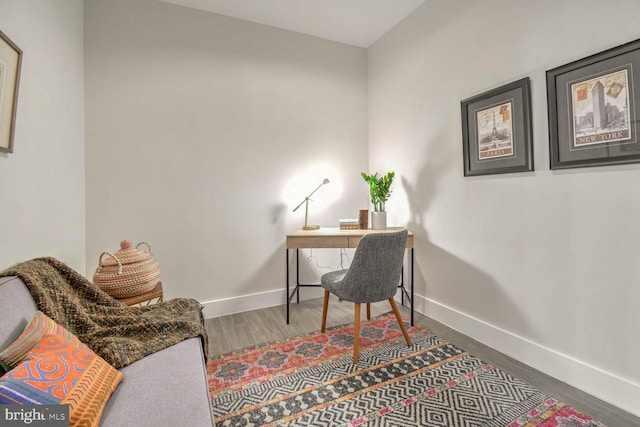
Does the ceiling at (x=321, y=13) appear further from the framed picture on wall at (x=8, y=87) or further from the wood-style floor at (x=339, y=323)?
the wood-style floor at (x=339, y=323)

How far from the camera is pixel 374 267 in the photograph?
188cm

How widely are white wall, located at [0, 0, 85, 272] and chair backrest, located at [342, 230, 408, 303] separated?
1692 mm

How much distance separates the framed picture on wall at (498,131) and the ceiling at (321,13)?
3.87 ft

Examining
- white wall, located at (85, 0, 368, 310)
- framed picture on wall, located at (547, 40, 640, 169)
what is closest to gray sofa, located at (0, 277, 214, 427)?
white wall, located at (85, 0, 368, 310)

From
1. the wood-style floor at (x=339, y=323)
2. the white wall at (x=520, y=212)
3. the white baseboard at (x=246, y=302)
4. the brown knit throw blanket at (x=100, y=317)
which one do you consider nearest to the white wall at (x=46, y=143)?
the brown knit throw blanket at (x=100, y=317)

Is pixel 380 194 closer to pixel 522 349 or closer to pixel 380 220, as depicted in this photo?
pixel 380 220

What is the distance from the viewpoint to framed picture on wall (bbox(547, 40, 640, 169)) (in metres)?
1.39

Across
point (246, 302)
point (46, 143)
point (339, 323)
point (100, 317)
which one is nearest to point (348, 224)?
point (339, 323)

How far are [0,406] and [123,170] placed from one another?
6.47 feet

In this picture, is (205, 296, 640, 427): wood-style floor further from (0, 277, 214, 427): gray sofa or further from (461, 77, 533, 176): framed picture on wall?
(461, 77, 533, 176): framed picture on wall

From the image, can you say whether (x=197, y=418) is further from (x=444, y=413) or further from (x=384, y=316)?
(x=384, y=316)

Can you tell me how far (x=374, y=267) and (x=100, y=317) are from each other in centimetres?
145

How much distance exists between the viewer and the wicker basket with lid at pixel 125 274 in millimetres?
1682

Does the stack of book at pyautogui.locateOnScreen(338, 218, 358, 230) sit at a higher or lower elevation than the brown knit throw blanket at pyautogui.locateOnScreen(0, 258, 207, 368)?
higher
